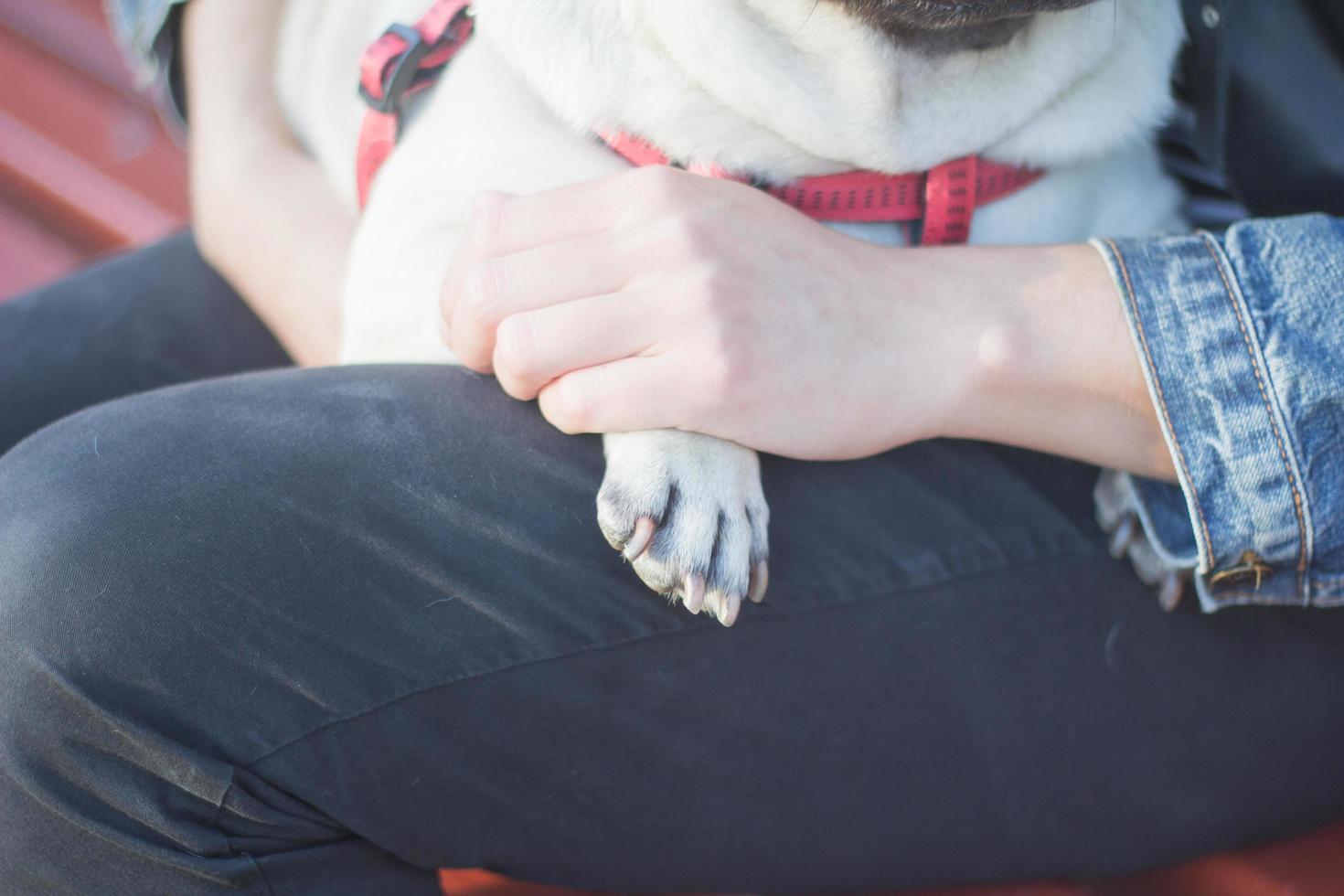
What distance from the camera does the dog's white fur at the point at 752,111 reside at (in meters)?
1.00

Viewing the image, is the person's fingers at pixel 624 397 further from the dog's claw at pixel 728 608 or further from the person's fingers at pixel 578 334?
the dog's claw at pixel 728 608

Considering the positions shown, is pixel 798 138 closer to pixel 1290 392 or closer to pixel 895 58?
pixel 895 58

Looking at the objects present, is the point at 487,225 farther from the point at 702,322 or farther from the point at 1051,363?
the point at 1051,363

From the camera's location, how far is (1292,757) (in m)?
0.93

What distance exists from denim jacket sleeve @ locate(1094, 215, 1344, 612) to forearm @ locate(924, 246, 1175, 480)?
0.03 metres

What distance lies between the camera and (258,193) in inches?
56.8

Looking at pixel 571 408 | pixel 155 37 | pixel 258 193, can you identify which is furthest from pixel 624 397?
pixel 155 37

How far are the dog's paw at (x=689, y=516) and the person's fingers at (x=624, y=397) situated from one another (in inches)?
1.0

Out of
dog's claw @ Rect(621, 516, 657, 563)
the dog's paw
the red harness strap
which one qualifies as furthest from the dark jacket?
dog's claw @ Rect(621, 516, 657, 563)

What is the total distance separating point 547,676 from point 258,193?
3.07 ft

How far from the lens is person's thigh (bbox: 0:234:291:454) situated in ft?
4.31

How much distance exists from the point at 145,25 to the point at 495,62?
33.3 inches

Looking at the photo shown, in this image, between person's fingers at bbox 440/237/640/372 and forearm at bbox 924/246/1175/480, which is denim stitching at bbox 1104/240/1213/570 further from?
person's fingers at bbox 440/237/640/372

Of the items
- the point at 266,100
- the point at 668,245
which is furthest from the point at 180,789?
the point at 266,100
